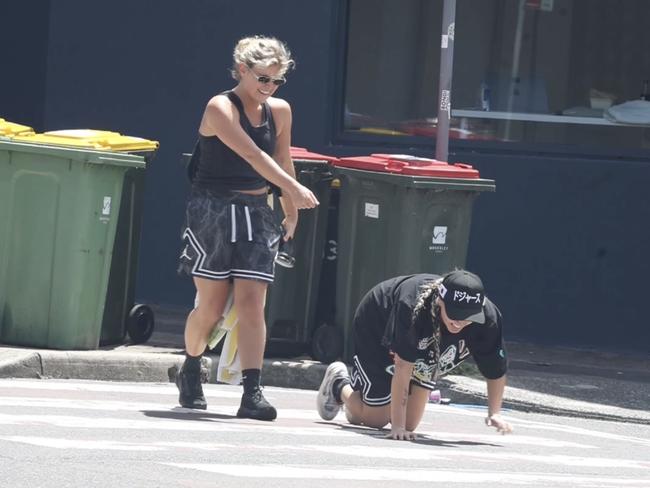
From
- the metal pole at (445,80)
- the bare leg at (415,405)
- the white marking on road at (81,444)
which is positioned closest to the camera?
the white marking on road at (81,444)

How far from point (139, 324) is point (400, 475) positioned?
4.30 meters

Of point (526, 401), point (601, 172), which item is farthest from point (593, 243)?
point (526, 401)

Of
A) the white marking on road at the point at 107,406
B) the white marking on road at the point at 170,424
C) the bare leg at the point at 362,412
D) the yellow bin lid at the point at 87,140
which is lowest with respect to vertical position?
the white marking on road at the point at 107,406

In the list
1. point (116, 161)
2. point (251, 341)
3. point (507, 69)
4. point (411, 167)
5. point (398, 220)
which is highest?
point (507, 69)

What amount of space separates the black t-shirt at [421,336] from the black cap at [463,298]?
6.7 inches

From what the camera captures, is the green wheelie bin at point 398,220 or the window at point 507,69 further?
the window at point 507,69

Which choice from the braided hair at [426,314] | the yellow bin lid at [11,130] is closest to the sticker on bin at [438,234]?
the braided hair at [426,314]

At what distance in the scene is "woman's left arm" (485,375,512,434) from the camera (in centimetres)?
780

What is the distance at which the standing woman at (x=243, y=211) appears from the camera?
8.02 meters

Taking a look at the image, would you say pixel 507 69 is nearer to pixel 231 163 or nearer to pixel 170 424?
pixel 231 163

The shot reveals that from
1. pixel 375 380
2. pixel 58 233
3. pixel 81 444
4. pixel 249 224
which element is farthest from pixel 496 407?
pixel 58 233

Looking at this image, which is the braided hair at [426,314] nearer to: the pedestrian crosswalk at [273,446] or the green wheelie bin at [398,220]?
the pedestrian crosswalk at [273,446]

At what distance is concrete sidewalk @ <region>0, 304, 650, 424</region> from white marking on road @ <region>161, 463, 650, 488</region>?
2787 mm

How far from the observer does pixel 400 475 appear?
678 cm
